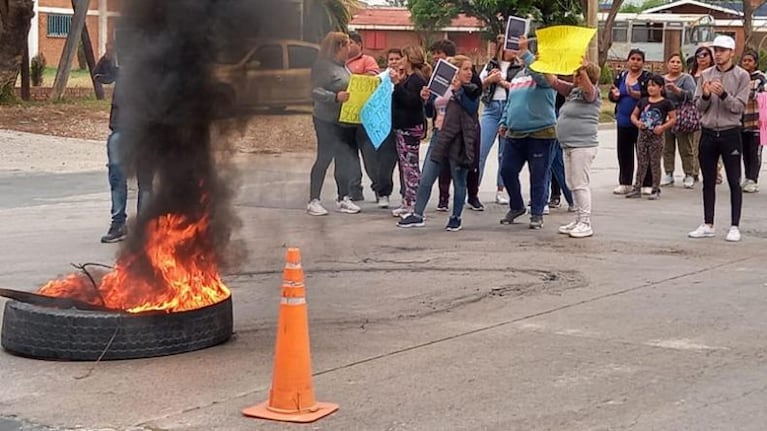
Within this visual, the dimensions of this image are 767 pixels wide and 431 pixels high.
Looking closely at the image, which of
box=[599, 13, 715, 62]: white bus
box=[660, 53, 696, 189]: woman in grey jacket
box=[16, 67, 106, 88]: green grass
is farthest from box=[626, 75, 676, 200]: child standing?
box=[599, 13, 715, 62]: white bus

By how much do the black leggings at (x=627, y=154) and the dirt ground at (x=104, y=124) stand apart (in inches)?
206

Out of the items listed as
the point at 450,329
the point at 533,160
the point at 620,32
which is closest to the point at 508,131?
the point at 533,160

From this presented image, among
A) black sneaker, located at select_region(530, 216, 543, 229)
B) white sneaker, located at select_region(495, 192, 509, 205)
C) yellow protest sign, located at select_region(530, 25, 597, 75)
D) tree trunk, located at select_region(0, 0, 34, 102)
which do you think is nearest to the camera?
yellow protest sign, located at select_region(530, 25, 597, 75)

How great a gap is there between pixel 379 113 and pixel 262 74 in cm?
495

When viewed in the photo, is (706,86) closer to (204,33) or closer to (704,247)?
(704,247)

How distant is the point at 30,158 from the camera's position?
57.9 feet

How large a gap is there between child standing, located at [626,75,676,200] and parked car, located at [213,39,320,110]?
740 cm

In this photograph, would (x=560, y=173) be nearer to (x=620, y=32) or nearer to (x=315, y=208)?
(x=315, y=208)

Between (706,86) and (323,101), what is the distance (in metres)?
3.39

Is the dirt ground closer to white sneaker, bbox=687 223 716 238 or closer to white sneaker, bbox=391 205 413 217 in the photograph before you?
white sneaker, bbox=391 205 413 217

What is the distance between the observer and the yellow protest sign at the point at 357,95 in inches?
433

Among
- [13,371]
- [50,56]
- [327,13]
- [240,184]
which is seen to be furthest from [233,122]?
[50,56]

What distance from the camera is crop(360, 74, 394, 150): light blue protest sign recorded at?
11.2m

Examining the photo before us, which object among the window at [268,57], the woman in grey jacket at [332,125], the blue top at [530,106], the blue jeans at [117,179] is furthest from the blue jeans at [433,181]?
the window at [268,57]
